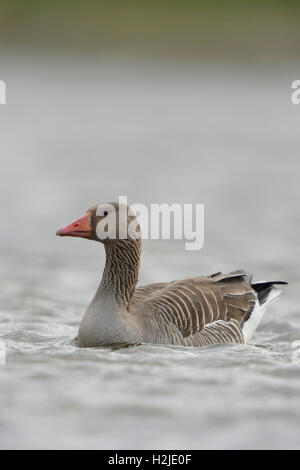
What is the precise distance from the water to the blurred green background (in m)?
0.74

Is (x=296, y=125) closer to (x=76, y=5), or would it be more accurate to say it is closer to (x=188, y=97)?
(x=188, y=97)

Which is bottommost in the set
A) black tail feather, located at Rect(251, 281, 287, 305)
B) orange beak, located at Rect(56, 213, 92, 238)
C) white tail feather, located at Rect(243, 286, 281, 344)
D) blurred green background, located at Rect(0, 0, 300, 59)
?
white tail feather, located at Rect(243, 286, 281, 344)

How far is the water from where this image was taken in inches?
328

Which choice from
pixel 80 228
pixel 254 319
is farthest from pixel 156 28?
pixel 80 228

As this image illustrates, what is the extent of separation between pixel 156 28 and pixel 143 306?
30.7 metres

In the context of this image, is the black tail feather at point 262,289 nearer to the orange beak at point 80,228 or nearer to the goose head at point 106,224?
the goose head at point 106,224

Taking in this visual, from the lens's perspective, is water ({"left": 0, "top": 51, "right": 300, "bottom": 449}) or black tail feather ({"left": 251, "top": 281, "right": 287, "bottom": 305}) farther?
black tail feather ({"left": 251, "top": 281, "right": 287, "bottom": 305})

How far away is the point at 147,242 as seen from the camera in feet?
59.4

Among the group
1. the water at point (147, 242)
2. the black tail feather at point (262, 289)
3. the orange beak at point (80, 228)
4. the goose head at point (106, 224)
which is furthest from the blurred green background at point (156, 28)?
the orange beak at point (80, 228)

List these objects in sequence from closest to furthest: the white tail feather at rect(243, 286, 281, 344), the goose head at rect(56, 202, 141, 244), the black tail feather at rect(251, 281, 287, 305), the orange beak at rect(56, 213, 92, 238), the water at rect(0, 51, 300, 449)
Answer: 1. the water at rect(0, 51, 300, 449)
2. the orange beak at rect(56, 213, 92, 238)
3. the goose head at rect(56, 202, 141, 244)
4. the white tail feather at rect(243, 286, 281, 344)
5. the black tail feather at rect(251, 281, 287, 305)

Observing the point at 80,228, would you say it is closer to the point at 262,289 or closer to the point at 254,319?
the point at 254,319

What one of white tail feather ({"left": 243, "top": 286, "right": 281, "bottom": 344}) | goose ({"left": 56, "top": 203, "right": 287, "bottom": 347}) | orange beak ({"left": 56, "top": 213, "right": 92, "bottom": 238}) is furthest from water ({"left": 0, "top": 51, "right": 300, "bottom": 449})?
orange beak ({"left": 56, "top": 213, "right": 92, "bottom": 238})

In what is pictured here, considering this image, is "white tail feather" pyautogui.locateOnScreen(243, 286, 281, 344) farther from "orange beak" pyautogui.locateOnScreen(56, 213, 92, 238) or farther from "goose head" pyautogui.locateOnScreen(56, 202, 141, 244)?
"orange beak" pyautogui.locateOnScreen(56, 213, 92, 238)
